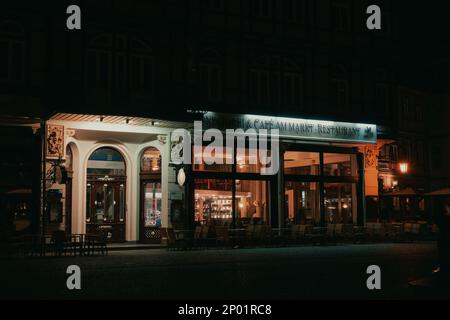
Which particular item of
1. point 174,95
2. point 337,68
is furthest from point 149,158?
point 337,68

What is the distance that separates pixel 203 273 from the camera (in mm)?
14219

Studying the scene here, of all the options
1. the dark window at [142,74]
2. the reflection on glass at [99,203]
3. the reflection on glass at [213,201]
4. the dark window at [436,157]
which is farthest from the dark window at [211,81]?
the dark window at [436,157]

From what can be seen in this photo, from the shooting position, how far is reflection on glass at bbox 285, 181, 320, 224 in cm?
2786

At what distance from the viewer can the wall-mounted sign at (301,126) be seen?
83.3 ft

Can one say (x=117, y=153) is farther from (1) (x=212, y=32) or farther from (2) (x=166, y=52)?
(1) (x=212, y=32)

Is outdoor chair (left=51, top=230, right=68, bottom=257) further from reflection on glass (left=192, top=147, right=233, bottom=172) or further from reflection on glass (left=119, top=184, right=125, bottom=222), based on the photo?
reflection on glass (left=192, top=147, right=233, bottom=172)

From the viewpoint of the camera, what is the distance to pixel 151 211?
2570 cm

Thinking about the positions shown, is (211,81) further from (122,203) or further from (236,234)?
(236,234)

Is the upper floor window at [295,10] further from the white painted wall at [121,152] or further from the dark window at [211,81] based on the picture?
the white painted wall at [121,152]

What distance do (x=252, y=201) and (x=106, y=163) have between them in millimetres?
6704

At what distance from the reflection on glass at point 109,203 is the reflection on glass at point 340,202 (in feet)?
33.7

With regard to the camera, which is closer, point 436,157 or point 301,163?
point 301,163

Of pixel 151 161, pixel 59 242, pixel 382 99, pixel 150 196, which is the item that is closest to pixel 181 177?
pixel 151 161
